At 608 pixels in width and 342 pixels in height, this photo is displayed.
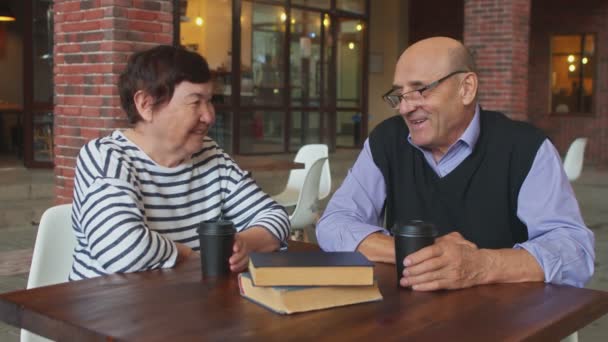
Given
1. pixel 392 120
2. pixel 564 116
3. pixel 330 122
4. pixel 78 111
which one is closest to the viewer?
pixel 392 120

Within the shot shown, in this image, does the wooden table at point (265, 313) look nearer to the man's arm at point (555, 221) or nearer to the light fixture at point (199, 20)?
the man's arm at point (555, 221)

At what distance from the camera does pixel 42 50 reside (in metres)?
8.69

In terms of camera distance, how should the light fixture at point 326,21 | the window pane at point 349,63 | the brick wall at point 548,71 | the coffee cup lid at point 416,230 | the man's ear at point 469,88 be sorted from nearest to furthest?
1. the coffee cup lid at point 416,230
2. the man's ear at point 469,88
3. the light fixture at point 326,21
4. the window pane at point 349,63
5. the brick wall at point 548,71

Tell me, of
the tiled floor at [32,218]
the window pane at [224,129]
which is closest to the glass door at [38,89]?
the tiled floor at [32,218]

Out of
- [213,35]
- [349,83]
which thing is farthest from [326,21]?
[213,35]

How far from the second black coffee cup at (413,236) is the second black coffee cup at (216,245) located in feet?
1.26

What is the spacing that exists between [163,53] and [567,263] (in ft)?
4.00

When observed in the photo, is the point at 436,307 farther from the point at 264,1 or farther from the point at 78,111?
the point at 264,1

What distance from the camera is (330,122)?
12.5 metres

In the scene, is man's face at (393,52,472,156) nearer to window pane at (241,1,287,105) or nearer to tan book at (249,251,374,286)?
tan book at (249,251,374,286)

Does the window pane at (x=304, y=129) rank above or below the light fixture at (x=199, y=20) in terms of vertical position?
below

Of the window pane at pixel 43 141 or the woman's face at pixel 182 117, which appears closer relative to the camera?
the woman's face at pixel 182 117

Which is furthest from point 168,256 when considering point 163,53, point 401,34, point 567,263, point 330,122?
point 401,34

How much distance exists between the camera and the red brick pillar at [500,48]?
969 cm
